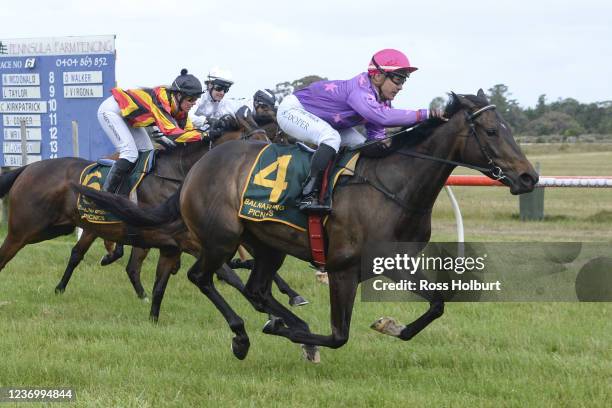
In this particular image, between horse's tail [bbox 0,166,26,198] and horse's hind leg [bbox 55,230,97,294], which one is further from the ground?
horse's tail [bbox 0,166,26,198]

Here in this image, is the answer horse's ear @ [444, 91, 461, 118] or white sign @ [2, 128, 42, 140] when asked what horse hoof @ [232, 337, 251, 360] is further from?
white sign @ [2, 128, 42, 140]

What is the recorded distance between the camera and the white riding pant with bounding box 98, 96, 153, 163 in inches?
295

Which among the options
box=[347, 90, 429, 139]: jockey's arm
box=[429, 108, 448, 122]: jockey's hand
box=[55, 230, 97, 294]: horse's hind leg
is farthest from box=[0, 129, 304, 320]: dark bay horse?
box=[429, 108, 448, 122]: jockey's hand

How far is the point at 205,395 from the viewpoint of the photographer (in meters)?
4.87

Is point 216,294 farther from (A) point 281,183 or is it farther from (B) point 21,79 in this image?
(B) point 21,79

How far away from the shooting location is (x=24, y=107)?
1348 centimetres

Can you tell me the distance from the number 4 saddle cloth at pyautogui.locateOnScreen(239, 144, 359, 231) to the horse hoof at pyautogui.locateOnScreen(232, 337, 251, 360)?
80 cm

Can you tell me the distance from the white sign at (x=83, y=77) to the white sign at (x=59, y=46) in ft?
0.98

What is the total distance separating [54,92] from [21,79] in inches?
24.8

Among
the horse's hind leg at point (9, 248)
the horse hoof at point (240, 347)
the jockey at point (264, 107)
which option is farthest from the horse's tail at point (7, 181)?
the horse hoof at point (240, 347)

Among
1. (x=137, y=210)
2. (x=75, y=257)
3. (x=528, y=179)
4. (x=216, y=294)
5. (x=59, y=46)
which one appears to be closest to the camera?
(x=528, y=179)

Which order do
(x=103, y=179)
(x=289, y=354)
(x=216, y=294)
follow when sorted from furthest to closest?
(x=103, y=179), (x=216, y=294), (x=289, y=354)

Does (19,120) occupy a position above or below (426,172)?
below

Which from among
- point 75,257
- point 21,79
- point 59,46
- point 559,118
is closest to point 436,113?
point 75,257
